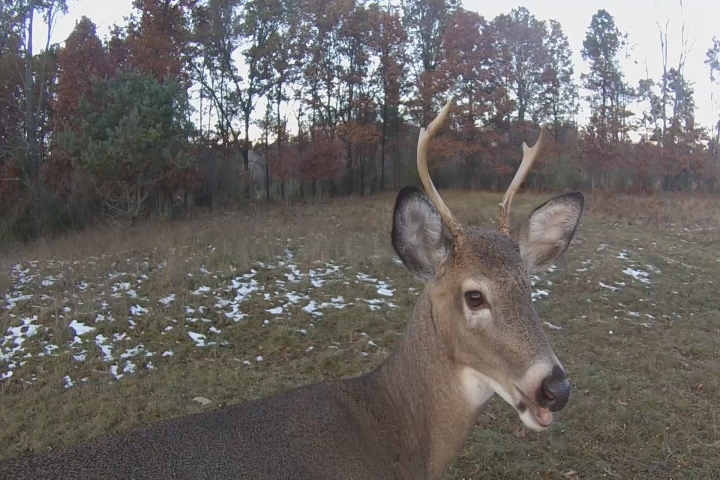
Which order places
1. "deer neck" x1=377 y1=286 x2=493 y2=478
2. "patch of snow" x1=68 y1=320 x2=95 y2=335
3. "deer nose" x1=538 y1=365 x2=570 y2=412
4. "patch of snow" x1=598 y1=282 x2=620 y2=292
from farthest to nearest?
1. "patch of snow" x1=598 y1=282 x2=620 y2=292
2. "patch of snow" x1=68 y1=320 x2=95 y2=335
3. "deer neck" x1=377 y1=286 x2=493 y2=478
4. "deer nose" x1=538 y1=365 x2=570 y2=412

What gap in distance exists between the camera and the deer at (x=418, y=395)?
2.32 meters

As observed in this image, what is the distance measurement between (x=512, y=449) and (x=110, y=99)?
63.4 feet

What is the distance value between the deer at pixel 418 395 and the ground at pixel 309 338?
2237mm

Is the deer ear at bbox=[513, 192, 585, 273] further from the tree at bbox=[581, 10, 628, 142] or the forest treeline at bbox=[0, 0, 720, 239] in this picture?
the tree at bbox=[581, 10, 628, 142]

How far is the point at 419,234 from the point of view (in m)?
2.79

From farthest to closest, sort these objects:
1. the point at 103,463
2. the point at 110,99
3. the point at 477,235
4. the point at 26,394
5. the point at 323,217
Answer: the point at 323,217 < the point at 110,99 < the point at 26,394 < the point at 477,235 < the point at 103,463

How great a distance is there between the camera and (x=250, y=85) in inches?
1428

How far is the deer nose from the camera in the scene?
2.24 meters

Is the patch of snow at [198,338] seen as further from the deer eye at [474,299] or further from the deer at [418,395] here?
the deer eye at [474,299]

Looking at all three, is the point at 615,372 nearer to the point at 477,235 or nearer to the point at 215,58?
the point at 477,235

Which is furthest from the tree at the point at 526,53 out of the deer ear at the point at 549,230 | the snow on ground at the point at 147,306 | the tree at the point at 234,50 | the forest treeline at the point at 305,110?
the deer ear at the point at 549,230

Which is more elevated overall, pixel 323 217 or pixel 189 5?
pixel 189 5

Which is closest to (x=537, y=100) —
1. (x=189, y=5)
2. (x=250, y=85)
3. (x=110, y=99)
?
(x=250, y=85)

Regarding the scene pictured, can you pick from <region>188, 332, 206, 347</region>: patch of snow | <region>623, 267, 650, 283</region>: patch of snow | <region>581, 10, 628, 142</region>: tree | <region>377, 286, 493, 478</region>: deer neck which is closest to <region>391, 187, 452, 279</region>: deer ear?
<region>377, 286, 493, 478</region>: deer neck
